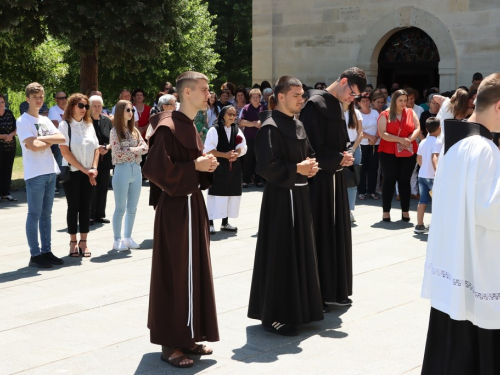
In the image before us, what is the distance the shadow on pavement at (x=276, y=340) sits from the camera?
5980mm

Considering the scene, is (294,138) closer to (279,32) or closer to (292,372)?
(292,372)

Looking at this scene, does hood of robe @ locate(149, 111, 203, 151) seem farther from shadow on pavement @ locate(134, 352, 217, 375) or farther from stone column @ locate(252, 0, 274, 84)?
stone column @ locate(252, 0, 274, 84)

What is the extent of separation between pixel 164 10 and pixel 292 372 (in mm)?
12898

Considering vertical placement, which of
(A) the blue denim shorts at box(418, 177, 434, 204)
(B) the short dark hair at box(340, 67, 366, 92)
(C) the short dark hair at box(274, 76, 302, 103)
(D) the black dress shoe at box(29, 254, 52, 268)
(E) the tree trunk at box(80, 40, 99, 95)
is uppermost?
(E) the tree trunk at box(80, 40, 99, 95)

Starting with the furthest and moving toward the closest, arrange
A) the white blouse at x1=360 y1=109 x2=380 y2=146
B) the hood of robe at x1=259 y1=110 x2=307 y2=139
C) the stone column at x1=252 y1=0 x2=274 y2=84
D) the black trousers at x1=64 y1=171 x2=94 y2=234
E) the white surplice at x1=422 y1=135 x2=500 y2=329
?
the stone column at x1=252 y1=0 x2=274 y2=84
the white blouse at x1=360 y1=109 x2=380 y2=146
the black trousers at x1=64 y1=171 x2=94 y2=234
the hood of robe at x1=259 y1=110 x2=307 y2=139
the white surplice at x1=422 y1=135 x2=500 y2=329

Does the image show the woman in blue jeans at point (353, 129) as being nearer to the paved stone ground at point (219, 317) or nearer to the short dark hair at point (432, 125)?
the short dark hair at point (432, 125)

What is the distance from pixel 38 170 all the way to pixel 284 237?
355cm

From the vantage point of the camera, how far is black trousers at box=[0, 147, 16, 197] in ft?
45.8

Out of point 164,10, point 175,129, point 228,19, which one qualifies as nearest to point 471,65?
point 164,10

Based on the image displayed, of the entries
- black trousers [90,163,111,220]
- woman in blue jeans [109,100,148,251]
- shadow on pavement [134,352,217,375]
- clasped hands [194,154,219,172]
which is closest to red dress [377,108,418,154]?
woman in blue jeans [109,100,148,251]

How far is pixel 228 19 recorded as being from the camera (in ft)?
130

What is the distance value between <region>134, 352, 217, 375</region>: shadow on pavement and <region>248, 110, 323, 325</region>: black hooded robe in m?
0.78

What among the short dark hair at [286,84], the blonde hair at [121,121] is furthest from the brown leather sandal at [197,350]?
the blonde hair at [121,121]

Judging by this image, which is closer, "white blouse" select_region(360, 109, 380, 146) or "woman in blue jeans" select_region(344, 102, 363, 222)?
"woman in blue jeans" select_region(344, 102, 363, 222)
